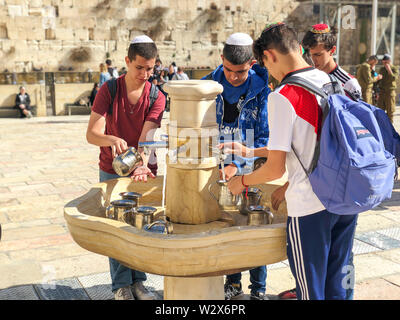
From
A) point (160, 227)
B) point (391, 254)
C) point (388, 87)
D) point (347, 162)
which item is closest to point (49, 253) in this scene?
point (160, 227)

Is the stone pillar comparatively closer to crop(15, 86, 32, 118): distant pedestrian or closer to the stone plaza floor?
the stone plaza floor

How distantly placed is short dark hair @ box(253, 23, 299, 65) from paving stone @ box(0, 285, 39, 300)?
103 inches

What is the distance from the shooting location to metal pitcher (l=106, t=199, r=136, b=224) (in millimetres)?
2631

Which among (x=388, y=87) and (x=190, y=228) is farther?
(x=388, y=87)

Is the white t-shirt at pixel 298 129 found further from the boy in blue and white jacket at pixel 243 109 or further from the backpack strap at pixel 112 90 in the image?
the backpack strap at pixel 112 90

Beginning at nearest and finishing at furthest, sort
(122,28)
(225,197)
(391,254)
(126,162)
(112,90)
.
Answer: (225,197), (126,162), (112,90), (391,254), (122,28)

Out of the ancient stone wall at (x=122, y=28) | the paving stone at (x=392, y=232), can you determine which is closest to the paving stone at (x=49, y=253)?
the paving stone at (x=392, y=232)

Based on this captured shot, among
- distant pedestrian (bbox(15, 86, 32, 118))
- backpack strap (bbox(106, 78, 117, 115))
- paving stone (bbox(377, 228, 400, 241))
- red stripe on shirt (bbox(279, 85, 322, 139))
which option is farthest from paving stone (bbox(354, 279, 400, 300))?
distant pedestrian (bbox(15, 86, 32, 118))

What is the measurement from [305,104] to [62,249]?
A: 3.37 meters

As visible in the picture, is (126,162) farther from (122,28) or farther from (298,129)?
(122,28)

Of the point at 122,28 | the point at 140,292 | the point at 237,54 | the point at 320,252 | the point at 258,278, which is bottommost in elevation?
the point at 140,292

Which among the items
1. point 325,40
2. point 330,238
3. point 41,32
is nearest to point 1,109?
point 41,32

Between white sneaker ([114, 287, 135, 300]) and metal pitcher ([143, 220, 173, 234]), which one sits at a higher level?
metal pitcher ([143, 220, 173, 234])

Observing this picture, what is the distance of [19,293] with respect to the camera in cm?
398
